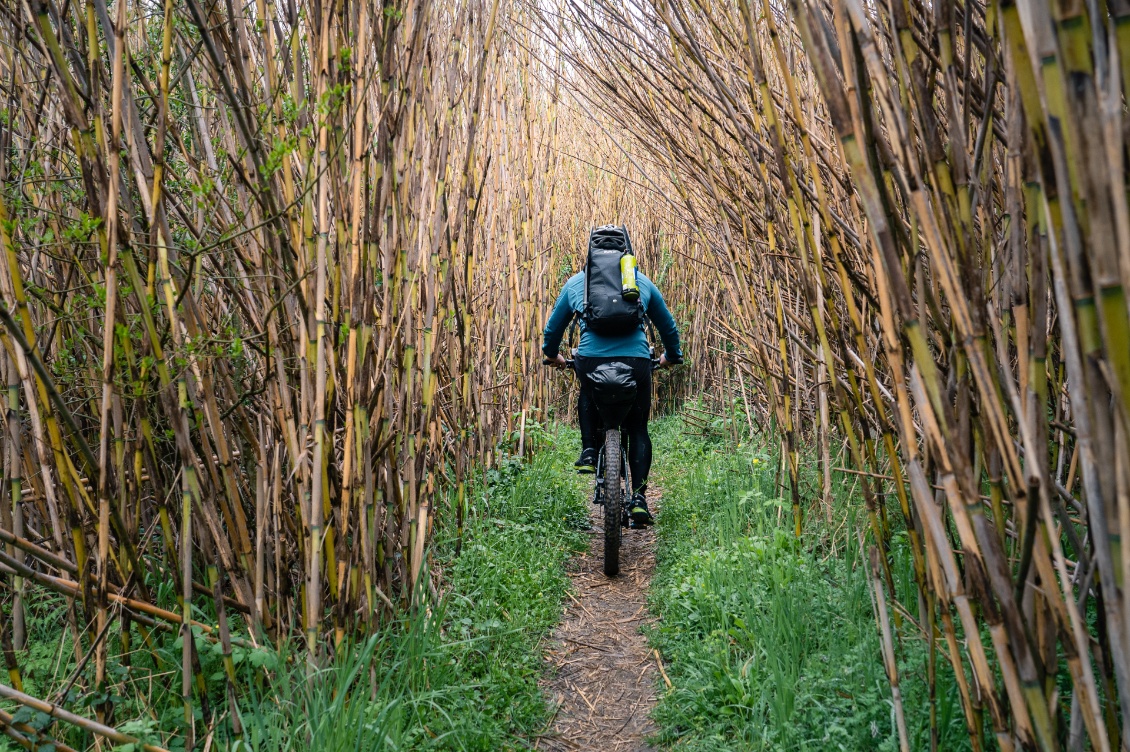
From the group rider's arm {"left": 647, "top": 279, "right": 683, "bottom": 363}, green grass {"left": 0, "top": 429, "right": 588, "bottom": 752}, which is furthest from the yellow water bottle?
green grass {"left": 0, "top": 429, "right": 588, "bottom": 752}

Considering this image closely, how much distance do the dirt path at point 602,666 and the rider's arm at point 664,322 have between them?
123cm

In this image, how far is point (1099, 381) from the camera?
2.24 feet

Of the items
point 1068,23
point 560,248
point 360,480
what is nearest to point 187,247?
point 360,480

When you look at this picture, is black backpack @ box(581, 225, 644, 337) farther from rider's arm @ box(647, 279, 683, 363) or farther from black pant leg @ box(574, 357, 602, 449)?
black pant leg @ box(574, 357, 602, 449)

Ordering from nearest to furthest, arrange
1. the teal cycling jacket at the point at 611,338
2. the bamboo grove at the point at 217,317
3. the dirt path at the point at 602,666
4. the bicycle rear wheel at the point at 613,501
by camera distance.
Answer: the bamboo grove at the point at 217,317 → the dirt path at the point at 602,666 → the bicycle rear wheel at the point at 613,501 → the teal cycling jacket at the point at 611,338

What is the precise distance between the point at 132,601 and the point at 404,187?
1.23 meters

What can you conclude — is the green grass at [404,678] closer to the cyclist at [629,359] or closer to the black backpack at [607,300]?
the cyclist at [629,359]

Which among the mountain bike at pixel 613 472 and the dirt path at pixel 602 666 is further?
the mountain bike at pixel 613 472

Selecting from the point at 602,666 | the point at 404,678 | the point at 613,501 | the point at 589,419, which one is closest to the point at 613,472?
the point at 613,501

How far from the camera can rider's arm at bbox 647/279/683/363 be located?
435cm

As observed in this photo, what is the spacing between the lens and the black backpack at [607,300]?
13.4 ft

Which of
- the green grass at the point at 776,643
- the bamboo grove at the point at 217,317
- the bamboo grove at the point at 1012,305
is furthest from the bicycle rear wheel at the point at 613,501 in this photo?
the bamboo grove at the point at 1012,305

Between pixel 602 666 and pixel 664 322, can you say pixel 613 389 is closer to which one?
pixel 664 322

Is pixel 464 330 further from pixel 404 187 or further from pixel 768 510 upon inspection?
pixel 768 510
